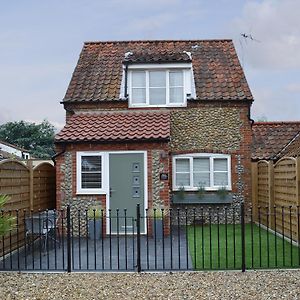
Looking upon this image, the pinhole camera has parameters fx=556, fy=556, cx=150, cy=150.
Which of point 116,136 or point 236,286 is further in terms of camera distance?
point 116,136

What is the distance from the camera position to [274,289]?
853 cm

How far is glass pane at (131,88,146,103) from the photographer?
19188mm

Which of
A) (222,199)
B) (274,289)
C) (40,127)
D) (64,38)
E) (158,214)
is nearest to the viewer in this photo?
(274,289)

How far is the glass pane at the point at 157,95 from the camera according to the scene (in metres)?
19.2

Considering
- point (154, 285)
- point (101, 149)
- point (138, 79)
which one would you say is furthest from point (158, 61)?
point (154, 285)

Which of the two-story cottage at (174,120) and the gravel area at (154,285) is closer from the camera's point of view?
the gravel area at (154,285)

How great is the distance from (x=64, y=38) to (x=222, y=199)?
287 inches

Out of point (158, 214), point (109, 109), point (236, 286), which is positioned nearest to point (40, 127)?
point (109, 109)

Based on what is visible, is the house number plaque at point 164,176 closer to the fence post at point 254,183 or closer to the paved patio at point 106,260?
the paved patio at point 106,260

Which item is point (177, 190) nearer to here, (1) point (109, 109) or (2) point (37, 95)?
(1) point (109, 109)

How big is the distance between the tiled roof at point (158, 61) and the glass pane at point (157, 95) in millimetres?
1039

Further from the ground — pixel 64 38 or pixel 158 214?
pixel 64 38

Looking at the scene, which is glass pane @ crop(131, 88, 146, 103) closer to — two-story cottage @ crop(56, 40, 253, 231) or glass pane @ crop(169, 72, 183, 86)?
two-story cottage @ crop(56, 40, 253, 231)

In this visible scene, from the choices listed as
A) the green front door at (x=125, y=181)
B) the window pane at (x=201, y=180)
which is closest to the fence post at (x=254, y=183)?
the window pane at (x=201, y=180)
